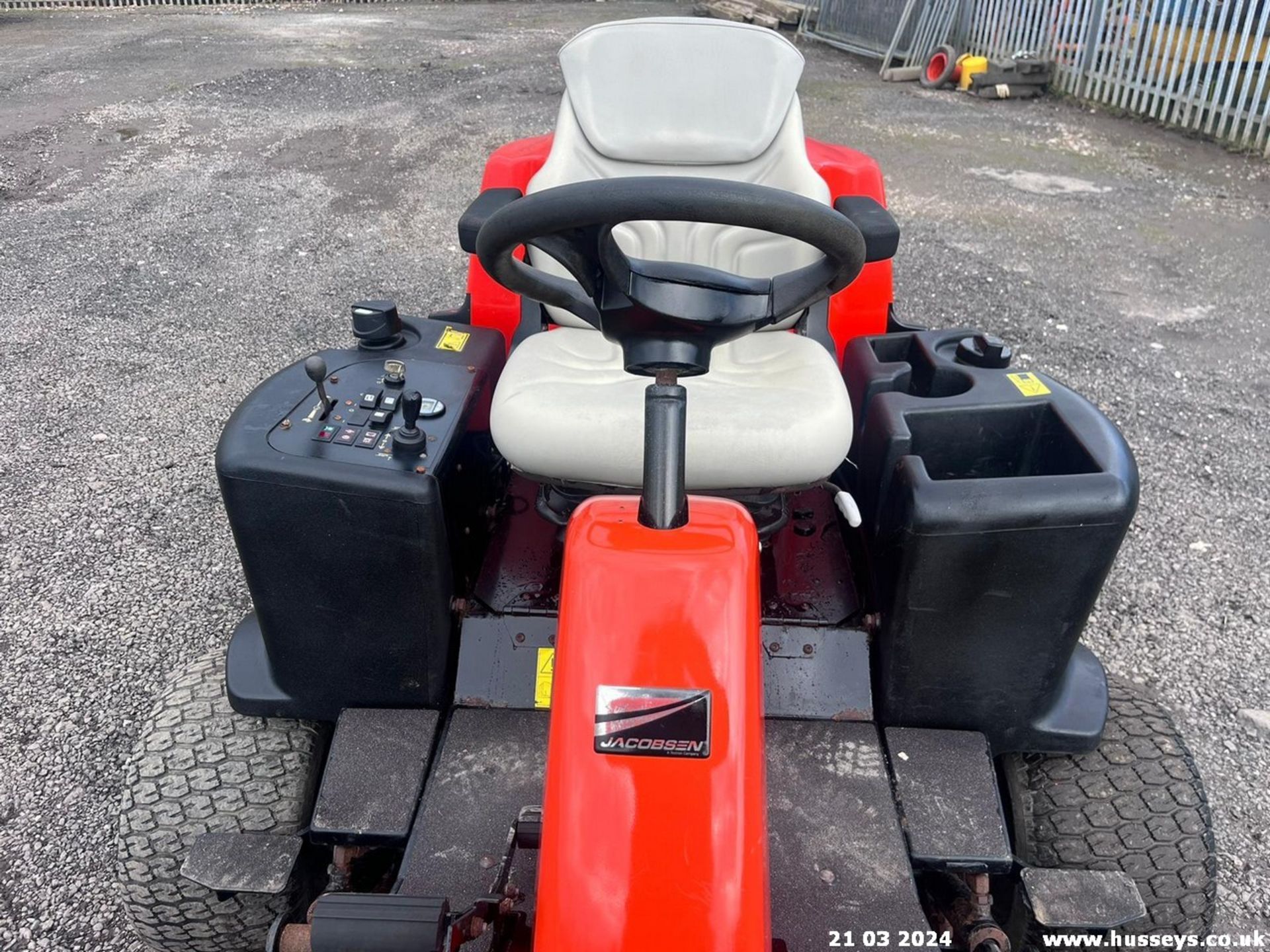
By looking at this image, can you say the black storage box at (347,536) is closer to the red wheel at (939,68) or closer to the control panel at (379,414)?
the control panel at (379,414)

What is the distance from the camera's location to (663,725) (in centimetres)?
104

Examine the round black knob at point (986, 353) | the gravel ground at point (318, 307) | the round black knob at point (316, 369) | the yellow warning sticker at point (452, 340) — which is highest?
the round black knob at point (316, 369)

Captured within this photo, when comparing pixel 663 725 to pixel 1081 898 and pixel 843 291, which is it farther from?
pixel 843 291

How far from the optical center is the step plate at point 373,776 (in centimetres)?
150

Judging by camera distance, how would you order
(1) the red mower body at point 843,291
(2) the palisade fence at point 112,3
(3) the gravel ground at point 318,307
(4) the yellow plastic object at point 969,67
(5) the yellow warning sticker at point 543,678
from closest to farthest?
(5) the yellow warning sticker at point 543,678
(1) the red mower body at point 843,291
(3) the gravel ground at point 318,307
(4) the yellow plastic object at point 969,67
(2) the palisade fence at point 112,3

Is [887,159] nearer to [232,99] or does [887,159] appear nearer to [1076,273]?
[1076,273]

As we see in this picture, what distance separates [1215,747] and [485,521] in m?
1.79

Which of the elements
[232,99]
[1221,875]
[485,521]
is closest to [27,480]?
[485,521]

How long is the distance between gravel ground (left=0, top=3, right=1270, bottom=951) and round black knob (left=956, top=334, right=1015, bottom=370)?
1.01 m

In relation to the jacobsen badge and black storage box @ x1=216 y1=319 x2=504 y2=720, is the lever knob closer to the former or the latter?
black storage box @ x1=216 y1=319 x2=504 y2=720

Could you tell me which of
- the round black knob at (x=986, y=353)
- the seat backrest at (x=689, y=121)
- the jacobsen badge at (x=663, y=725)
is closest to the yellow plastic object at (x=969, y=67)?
the seat backrest at (x=689, y=121)

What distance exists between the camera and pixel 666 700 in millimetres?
1043

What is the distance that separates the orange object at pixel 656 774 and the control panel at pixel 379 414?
54 centimetres

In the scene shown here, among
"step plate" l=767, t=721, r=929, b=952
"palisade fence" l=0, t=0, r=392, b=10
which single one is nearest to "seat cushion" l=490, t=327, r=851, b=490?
"step plate" l=767, t=721, r=929, b=952
